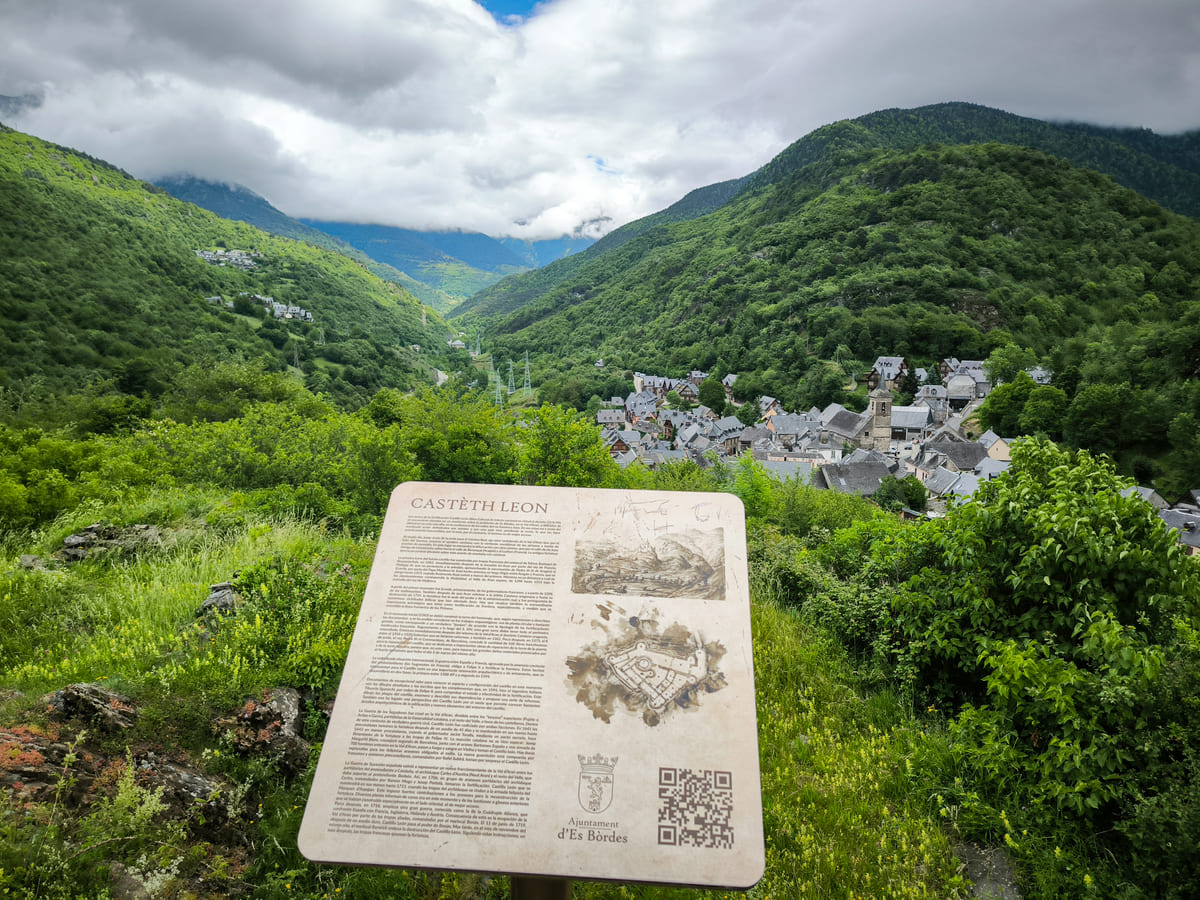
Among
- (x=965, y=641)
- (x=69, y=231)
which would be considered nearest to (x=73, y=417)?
(x=965, y=641)

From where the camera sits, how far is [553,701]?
9.26 feet

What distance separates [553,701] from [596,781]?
41 centimetres

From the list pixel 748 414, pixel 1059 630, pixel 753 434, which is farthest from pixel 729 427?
pixel 1059 630

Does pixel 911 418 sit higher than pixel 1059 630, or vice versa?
pixel 1059 630

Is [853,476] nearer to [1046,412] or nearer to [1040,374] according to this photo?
[1046,412]

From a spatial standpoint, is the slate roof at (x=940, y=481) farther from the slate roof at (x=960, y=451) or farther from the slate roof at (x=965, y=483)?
the slate roof at (x=960, y=451)

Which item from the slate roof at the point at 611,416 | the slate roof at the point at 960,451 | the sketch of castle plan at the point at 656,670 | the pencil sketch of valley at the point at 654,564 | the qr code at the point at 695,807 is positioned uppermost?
the pencil sketch of valley at the point at 654,564

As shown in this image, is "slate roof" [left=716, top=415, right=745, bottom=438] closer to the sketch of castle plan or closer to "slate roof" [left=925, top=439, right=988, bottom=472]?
"slate roof" [left=925, top=439, right=988, bottom=472]

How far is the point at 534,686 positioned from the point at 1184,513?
143ft

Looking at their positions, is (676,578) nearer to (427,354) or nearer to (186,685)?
(186,685)

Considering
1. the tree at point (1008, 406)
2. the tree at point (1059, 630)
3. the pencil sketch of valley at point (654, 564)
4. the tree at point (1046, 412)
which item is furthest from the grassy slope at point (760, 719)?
the tree at point (1008, 406)

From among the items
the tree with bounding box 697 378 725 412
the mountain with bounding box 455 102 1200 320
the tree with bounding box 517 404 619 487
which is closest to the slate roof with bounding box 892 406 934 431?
the tree with bounding box 697 378 725 412

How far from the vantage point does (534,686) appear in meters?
2.88

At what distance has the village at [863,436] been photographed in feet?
141
